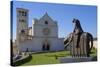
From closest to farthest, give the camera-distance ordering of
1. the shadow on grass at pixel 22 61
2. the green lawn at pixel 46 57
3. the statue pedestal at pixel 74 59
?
1. the shadow on grass at pixel 22 61
2. the green lawn at pixel 46 57
3. the statue pedestal at pixel 74 59

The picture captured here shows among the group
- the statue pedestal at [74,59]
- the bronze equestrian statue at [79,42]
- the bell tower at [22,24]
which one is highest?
the bell tower at [22,24]

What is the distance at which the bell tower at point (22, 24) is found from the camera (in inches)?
117

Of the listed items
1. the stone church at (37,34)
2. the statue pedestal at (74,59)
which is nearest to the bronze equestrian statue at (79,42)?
the statue pedestal at (74,59)

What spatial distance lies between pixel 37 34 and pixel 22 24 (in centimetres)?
27

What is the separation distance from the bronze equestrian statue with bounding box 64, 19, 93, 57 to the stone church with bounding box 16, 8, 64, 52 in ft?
0.58

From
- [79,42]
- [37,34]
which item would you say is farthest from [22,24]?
[79,42]

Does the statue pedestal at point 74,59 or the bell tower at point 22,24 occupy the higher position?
the bell tower at point 22,24

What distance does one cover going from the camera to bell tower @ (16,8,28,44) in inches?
117

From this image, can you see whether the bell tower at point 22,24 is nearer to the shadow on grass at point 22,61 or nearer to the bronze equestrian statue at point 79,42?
the shadow on grass at point 22,61

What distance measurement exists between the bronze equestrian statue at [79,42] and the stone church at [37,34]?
18cm

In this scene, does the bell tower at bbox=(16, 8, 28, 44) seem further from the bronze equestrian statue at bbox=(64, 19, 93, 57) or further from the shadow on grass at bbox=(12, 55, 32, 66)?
the bronze equestrian statue at bbox=(64, 19, 93, 57)

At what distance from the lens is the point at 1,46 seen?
114 inches

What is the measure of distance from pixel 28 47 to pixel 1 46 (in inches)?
15.1

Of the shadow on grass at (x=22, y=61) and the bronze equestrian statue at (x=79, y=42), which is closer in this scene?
the shadow on grass at (x=22, y=61)
